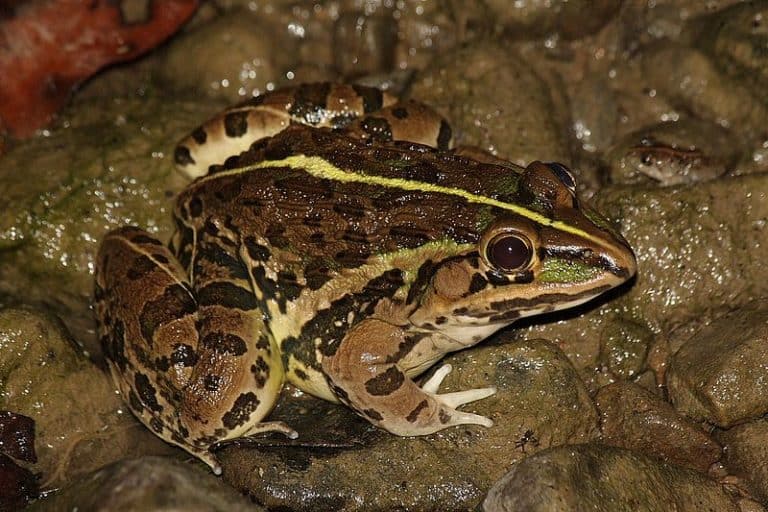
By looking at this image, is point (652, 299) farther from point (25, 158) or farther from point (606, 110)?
point (25, 158)

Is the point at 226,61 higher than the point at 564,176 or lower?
higher

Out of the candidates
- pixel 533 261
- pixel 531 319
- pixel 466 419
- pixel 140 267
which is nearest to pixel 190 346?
pixel 140 267

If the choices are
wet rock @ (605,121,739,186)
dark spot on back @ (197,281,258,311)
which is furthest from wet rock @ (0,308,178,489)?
wet rock @ (605,121,739,186)

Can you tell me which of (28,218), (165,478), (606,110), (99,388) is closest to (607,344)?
(606,110)

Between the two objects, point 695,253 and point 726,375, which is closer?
point 726,375

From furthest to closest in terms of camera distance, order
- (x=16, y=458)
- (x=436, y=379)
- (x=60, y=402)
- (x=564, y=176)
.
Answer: (x=60, y=402) < (x=16, y=458) < (x=436, y=379) < (x=564, y=176)

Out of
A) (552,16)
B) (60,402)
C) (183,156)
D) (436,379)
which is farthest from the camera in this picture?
(552,16)

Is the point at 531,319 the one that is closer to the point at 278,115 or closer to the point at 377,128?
the point at 377,128
